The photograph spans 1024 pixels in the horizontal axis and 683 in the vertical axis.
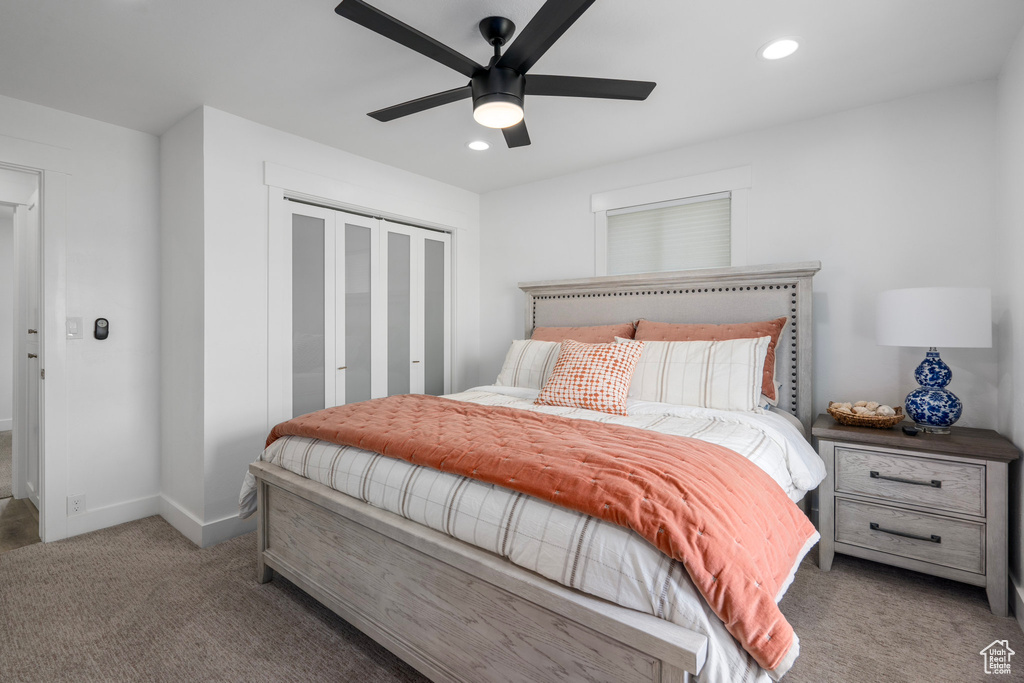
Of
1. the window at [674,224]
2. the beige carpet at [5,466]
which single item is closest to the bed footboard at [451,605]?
the window at [674,224]

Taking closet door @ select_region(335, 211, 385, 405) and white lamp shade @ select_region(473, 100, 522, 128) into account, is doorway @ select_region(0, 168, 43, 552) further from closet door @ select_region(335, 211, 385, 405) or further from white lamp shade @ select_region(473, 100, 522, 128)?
white lamp shade @ select_region(473, 100, 522, 128)

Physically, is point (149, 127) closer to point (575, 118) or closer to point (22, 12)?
point (22, 12)

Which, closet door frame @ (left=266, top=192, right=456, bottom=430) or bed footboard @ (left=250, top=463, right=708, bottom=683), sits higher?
closet door frame @ (left=266, top=192, right=456, bottom=430)

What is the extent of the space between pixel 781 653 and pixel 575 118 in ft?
8.95

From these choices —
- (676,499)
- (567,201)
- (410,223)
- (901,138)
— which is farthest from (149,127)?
(901,138)

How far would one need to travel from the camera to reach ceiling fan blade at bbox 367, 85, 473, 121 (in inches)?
79.0

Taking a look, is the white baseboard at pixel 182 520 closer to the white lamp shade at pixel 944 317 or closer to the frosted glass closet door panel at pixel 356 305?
the frosted glass closet door panel at pixel 356 305

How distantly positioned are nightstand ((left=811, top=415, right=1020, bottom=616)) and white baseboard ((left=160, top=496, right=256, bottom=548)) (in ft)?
10.1

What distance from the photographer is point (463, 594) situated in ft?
4.72

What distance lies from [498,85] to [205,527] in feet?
9.09

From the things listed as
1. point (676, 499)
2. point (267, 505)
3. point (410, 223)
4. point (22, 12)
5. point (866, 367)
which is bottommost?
point (267, 505)

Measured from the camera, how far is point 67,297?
2852mm

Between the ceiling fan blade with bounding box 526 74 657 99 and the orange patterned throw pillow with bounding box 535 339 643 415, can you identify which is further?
the orange patterned throw pillow with bounding box 535 339 643 415

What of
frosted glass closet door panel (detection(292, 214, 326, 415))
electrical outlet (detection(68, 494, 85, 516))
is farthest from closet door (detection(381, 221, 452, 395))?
electrical outlet (detection(68, 494, 85, 516))
